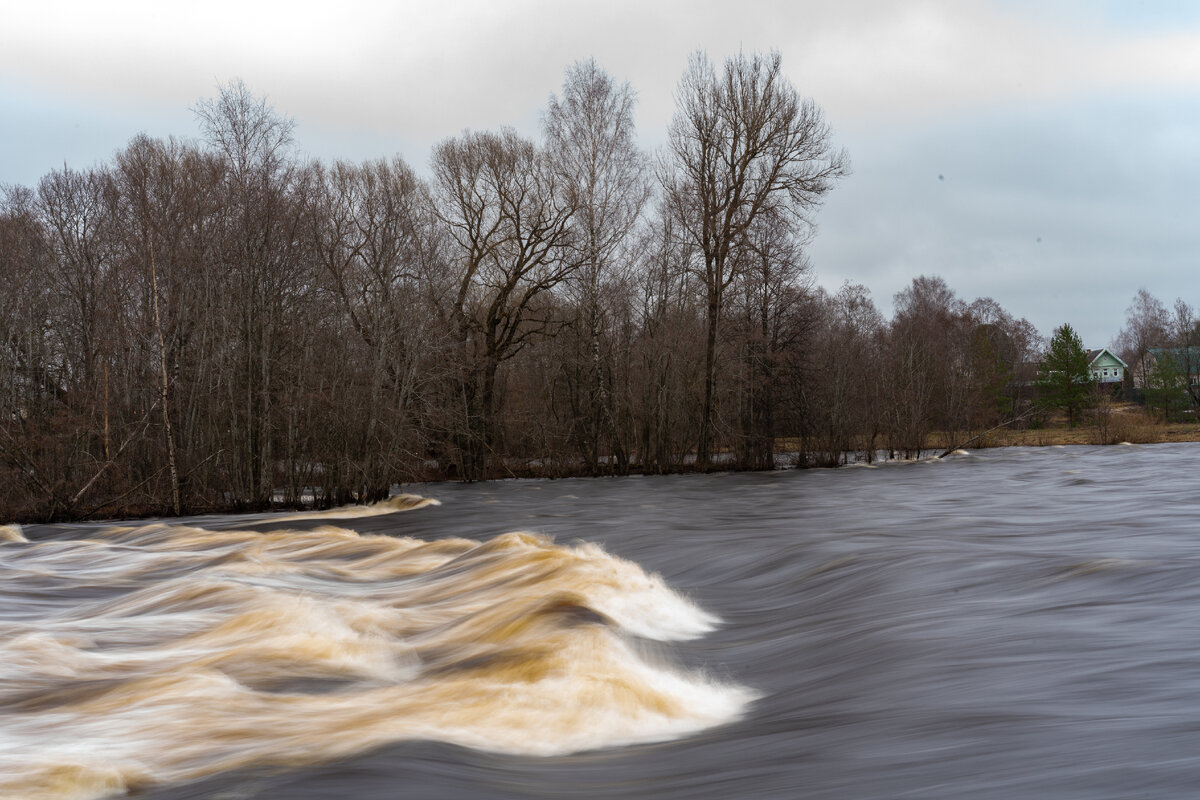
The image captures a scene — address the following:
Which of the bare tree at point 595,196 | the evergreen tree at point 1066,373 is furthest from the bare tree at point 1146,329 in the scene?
the bare tree at point 595,196

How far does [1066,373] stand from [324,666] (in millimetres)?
64727

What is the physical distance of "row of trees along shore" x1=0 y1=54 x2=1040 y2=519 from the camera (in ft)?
73.6

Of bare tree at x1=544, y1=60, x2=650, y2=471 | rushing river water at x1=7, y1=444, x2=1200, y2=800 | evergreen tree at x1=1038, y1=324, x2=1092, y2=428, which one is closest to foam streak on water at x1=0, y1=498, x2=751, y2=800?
rushing river water at x1=7, y1=444, x2=1200, y2=800

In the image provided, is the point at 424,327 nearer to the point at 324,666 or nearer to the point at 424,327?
the point at 424,327

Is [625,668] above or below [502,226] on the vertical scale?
below

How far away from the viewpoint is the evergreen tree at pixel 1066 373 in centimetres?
6128

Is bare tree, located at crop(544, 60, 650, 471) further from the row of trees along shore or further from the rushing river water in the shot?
the rushing river water

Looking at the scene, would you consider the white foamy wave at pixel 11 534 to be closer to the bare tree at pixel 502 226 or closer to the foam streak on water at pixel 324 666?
the foam streak on water at pixel 324 666

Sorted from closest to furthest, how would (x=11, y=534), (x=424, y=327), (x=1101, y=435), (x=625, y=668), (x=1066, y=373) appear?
(x=625, y=668)
(x=11, y=534)
(x=424, y=327)
(x=1101, y=435)
(x=1066, y=373)

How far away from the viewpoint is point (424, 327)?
2409 cm

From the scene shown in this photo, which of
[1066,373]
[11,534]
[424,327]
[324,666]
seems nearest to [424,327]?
[424,327]

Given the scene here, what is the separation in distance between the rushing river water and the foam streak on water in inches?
1.3

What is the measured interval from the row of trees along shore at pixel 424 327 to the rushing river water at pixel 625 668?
327 inches

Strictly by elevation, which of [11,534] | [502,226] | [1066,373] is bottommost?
[11,534]
